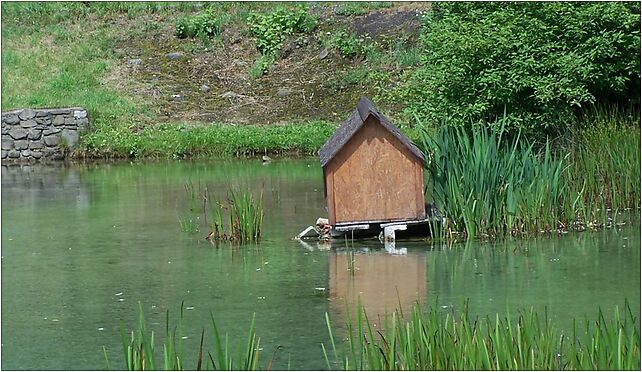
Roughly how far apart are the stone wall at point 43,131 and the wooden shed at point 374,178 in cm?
884

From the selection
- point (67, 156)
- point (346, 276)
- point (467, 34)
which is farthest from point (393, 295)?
point (67, 156)

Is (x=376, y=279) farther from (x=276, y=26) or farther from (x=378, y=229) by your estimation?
(x=276, y=26)

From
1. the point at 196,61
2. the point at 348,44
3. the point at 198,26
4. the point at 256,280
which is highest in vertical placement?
the point at 198,26

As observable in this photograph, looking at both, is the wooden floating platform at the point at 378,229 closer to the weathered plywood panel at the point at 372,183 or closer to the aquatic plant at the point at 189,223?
the weathered plywood panel at the point at 372,183

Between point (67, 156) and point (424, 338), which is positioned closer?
point (424, 338)

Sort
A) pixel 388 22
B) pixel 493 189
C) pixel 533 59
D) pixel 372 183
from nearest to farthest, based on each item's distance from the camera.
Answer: pixel 493 189
pixel 372 183
pixel 533 59
pixel 388 22

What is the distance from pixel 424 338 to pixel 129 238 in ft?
17.0

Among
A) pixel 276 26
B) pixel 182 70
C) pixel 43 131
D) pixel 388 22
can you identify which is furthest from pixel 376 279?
pixel 276 26

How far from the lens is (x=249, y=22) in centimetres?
2089

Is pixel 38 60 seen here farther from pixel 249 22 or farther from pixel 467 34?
pixel 467 34

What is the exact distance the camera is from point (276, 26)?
20562mm

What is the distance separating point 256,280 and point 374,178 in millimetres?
1676

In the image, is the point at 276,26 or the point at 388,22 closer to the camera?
the point at 388,22

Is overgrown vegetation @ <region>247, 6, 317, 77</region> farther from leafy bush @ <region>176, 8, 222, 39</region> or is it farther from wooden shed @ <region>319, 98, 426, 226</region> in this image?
wooden shed @ <region>319, 98, 426, 226</region>
